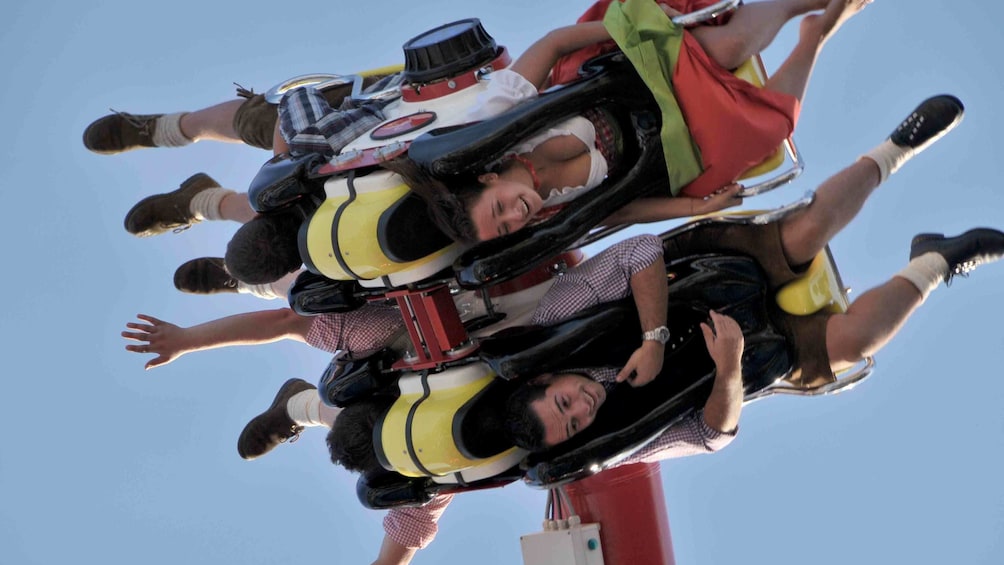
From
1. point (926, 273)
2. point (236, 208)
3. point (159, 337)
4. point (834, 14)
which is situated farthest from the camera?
point (236, 208)

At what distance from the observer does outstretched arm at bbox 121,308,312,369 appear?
3629mm

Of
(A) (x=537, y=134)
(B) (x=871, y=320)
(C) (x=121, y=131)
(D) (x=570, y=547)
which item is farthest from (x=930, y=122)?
(C) (x=121, y=131)

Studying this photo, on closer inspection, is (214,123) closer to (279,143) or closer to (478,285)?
(279,143)

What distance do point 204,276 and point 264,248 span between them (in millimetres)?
700

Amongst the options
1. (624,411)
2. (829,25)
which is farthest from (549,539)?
(829,25)

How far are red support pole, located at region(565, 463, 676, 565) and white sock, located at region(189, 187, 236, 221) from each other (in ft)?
3.55

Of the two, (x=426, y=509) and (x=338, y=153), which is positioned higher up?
(x=338, y=153)

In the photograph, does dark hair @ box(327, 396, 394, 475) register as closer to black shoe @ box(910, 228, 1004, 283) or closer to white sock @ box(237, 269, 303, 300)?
white sock @ box(237, 269, 303, 300)

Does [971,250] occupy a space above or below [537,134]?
below

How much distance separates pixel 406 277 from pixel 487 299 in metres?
0.27

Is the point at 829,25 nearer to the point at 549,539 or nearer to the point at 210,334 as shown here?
the point at 549,539

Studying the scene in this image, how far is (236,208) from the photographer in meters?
3.79

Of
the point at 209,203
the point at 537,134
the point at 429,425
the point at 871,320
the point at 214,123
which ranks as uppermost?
the point at 214,123

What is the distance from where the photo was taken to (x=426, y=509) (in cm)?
362
